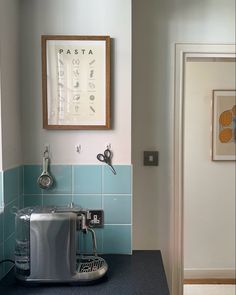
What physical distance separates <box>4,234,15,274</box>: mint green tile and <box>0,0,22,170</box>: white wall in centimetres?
33

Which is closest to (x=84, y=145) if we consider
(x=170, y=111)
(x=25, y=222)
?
(x=25, y=222)

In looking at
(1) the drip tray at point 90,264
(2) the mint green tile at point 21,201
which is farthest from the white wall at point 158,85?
(2) the mint green tile at point 21,201

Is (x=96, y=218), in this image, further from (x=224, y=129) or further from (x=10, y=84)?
(x=224, y=129)

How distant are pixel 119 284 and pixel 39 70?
1.06 m

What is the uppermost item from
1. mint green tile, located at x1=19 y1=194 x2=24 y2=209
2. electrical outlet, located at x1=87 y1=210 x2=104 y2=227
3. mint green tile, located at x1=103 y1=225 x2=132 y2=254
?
mint green tile, located at x1=19 y1=194 x2=24 y2=209

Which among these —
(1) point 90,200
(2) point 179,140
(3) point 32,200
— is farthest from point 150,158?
(3) point 32,200

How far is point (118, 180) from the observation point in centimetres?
154

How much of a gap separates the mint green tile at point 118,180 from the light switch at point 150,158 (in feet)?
0.98

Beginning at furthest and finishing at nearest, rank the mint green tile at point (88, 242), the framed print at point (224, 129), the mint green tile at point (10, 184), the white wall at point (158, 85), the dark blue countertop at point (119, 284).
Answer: the framed print at point (224, 129) → the white wall at point (158, 85) → the mint green tile at point (88, 242) → the mint green tile at point (10, 184) → the dark blue countertop at point (119, 284)

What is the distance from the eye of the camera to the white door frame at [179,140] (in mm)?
1795

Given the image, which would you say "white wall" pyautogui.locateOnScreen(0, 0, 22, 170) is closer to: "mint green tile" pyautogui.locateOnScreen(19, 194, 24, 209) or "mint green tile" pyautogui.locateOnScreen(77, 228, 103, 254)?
"mint green tile" pyautogui.locateOnScreen(19, 194, 24, 209)

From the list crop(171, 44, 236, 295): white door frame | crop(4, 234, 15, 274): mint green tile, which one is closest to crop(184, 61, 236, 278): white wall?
crop(171, 44, 236, 295): white door frame

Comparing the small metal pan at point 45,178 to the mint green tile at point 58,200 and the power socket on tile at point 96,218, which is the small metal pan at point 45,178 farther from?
the power socket on tile at point 96,218

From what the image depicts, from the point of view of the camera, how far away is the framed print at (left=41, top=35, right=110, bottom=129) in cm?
150
